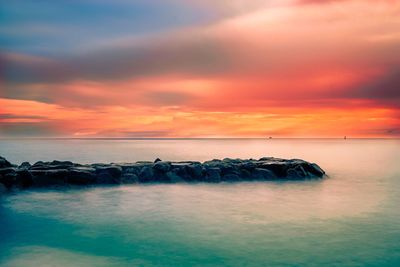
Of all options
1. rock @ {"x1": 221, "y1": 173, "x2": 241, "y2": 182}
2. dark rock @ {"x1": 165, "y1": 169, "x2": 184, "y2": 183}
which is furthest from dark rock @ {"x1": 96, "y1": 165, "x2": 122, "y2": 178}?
rock @ {"x1": 221, "y1": 173, "x2": 241, "y2": 182}

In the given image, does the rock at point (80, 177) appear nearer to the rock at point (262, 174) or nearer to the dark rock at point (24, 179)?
the dark rock at point (24, 179)

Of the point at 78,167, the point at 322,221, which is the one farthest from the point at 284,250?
the point at 78,167

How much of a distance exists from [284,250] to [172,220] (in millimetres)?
5586

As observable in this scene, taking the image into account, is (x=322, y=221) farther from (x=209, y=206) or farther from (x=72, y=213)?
(x=72, y=213)

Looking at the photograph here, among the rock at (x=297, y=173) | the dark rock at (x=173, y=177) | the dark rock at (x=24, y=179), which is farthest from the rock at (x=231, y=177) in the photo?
the dark rock at (x=24, y=179)

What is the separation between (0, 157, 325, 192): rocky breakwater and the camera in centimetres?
2422

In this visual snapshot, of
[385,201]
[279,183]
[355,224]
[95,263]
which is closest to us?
[95,263]

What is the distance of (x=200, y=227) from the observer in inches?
577

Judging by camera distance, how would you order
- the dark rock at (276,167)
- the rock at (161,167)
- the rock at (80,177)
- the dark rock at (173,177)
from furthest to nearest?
the dark rock at (276,167) < the rock at (161,167) < the dark rock at (173,177) < the rock at (80,177)

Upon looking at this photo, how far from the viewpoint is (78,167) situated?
26.9 meters

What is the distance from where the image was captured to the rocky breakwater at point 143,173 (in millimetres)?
24219

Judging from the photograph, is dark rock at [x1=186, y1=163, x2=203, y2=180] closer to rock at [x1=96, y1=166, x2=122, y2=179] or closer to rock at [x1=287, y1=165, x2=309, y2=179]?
rock at [x1=96, y1=166, x2=122, y2=179]

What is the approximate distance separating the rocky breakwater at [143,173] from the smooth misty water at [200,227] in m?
2.07

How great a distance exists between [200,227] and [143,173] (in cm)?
1327
